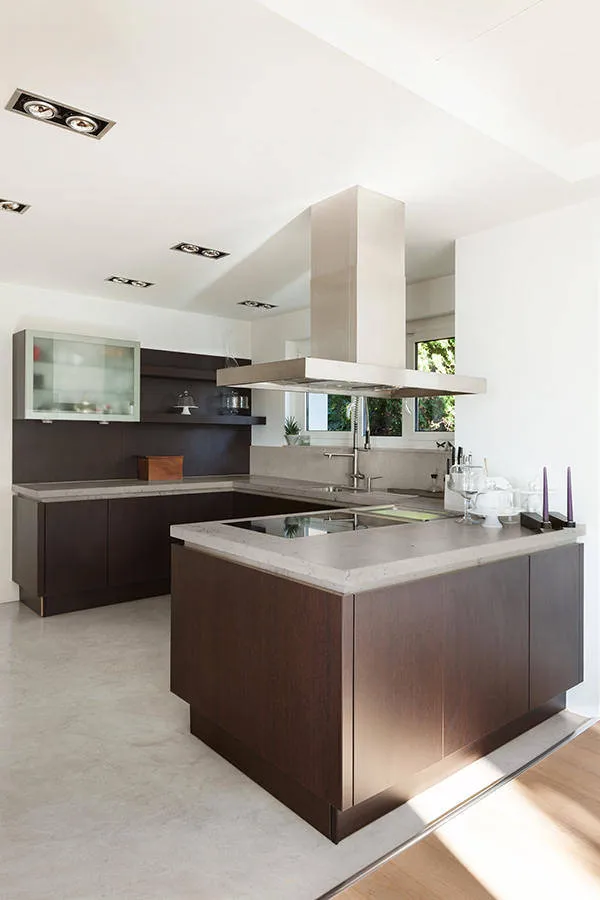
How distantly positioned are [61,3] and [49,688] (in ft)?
9.06

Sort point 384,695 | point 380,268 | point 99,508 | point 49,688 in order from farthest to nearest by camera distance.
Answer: point 99,508 → point 49,688 → point 380,268 → point 384,695

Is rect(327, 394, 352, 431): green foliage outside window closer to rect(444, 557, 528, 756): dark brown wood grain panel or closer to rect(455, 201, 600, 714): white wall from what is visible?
rect(455, 201, 600, 714): white wall

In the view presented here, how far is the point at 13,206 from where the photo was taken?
2.91 m

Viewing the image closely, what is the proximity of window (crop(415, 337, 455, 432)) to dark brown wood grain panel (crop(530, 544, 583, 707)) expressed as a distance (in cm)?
159

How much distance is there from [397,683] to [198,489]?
122 inches

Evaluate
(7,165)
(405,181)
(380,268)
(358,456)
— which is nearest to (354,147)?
(405,181)

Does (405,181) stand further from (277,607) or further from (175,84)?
(277,607)

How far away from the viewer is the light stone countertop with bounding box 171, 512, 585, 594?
1.84 meters

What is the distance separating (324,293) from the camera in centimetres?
282

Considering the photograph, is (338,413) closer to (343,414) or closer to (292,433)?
(343,414)

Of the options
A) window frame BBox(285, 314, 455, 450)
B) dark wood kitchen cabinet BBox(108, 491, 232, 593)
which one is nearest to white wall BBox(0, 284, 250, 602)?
dark wood kitchen cabinet BBox(108, 491, 232, 593)

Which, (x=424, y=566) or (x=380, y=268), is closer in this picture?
(x=424, y=566)

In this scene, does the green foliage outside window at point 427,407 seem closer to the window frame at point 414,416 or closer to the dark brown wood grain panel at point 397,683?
the window frame at point 414,416

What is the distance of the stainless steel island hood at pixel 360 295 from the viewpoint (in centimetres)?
267
